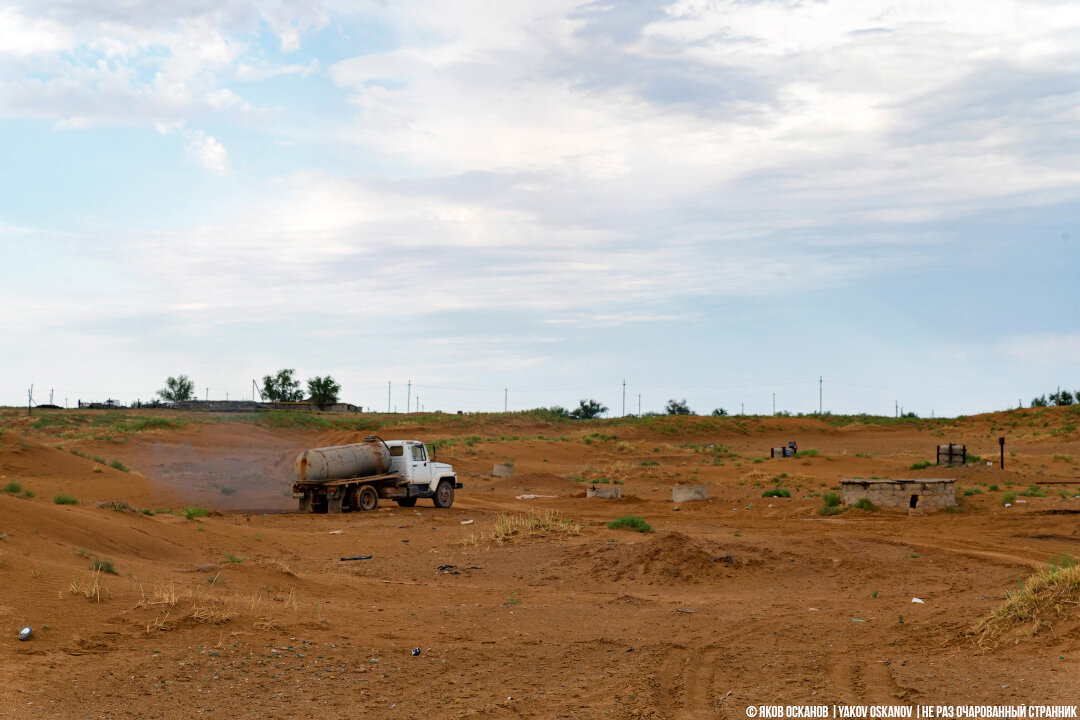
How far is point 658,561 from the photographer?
17531 millimetres

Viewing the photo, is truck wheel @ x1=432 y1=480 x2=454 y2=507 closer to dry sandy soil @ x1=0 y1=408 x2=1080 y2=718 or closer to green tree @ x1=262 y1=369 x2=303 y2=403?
dry sandy soil @ x1=0 y1=408 x2=1080 y2=718

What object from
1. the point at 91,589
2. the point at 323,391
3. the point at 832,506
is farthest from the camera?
the point at 323,391

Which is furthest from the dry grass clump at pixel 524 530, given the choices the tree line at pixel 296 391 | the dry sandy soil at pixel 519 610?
the tree line at pixel 296 391

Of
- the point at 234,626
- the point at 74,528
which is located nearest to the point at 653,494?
the point at 74,528

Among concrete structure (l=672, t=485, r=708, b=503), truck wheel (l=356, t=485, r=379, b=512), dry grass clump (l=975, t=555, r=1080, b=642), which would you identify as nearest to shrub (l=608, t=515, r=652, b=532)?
concrete structure (l=672, t=485, r=708, b=503)

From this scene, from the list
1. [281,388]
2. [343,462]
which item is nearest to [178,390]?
[281,388]

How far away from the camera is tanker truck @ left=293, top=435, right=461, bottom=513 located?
3112cm

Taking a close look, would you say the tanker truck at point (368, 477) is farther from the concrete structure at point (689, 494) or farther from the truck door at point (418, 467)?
the concrete structure at point (689, 494)

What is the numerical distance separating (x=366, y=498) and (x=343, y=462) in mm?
1420

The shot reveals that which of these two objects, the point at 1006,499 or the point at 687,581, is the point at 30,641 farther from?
the point at 1006,499

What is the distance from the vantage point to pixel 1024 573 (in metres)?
16.3

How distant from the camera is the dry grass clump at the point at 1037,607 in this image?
33.2 feet

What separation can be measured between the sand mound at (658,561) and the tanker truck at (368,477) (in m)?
14.1

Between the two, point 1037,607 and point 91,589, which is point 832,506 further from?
point 91,589
